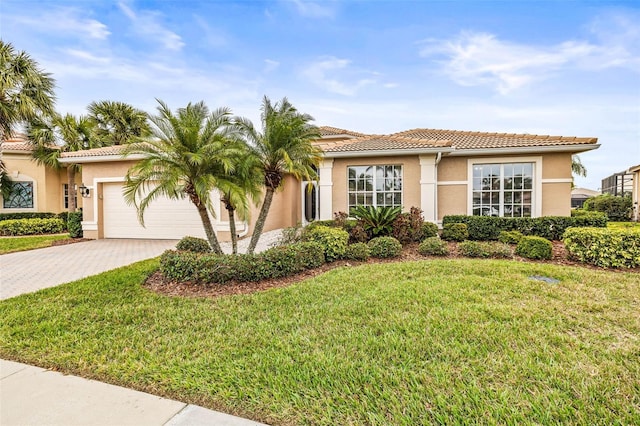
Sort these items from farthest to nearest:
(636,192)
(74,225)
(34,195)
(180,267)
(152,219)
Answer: (636,192)
(34,195)
(74,225)
(152,219)
(180,267)

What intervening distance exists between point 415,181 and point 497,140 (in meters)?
3.87

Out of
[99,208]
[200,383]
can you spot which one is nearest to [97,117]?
[99,208]

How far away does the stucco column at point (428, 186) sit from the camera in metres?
11.5

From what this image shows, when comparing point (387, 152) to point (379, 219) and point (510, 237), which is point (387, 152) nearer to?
point (379, 219)

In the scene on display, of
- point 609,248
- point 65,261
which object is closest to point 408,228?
point 609,248

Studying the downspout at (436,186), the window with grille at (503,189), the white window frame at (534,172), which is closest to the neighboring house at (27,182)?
the downspout at (436,186)

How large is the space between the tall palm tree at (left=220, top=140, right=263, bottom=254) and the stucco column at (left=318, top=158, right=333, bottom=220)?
4.96 metres

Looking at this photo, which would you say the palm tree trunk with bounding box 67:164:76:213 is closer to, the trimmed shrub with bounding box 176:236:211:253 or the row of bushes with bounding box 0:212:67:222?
the row of bushes with bounding box 0:212:67:222

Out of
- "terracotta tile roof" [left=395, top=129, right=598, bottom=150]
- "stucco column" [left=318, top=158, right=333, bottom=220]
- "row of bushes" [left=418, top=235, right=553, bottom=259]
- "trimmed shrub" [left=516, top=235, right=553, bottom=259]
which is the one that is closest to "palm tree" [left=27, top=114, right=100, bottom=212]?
"stucco column" [left=318, top=158, right=333, bottom=220]

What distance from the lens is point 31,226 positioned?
15938mm

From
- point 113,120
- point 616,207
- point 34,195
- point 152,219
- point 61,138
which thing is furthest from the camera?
point 616,207

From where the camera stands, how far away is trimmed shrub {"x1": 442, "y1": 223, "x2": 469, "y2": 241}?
10422 mm

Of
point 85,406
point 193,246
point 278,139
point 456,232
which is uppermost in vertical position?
point 278,139

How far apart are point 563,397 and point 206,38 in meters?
12.8
